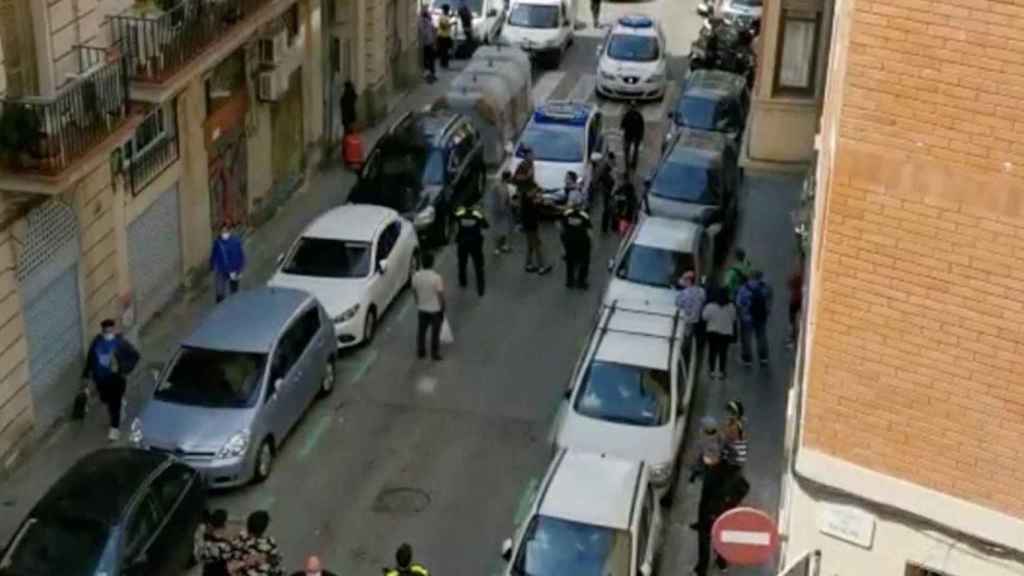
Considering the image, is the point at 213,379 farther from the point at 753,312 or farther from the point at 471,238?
the point at 753,312

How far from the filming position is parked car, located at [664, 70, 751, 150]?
30.3 meters

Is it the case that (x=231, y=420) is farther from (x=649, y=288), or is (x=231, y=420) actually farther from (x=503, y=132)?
(x=503, y=132)

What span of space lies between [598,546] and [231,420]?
502 cm

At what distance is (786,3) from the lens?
19.0m

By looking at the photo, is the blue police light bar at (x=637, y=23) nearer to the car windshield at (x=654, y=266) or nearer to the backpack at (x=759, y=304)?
the car windshield at (x=654, y=266)

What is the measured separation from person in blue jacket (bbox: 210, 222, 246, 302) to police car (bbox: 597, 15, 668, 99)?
14370 mm

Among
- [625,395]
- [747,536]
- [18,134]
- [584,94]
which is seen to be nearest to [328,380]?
[625,395]

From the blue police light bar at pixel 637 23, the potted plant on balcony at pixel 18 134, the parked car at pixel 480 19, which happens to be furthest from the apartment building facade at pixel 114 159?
the blue police light bar at pixel 637 23

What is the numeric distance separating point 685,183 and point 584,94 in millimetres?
10587

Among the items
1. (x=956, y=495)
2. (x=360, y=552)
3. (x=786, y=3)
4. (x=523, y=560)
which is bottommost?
(x=360, y=552)

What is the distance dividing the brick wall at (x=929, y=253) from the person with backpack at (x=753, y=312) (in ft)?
34.1

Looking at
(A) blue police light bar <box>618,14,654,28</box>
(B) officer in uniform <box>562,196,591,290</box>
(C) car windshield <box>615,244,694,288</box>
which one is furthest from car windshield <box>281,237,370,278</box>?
(A) blue police light bar <box>618,14,654,28</box>

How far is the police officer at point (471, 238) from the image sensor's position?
77.9 feet

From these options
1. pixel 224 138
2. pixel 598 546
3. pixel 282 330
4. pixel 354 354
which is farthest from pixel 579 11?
pixel 598 546
